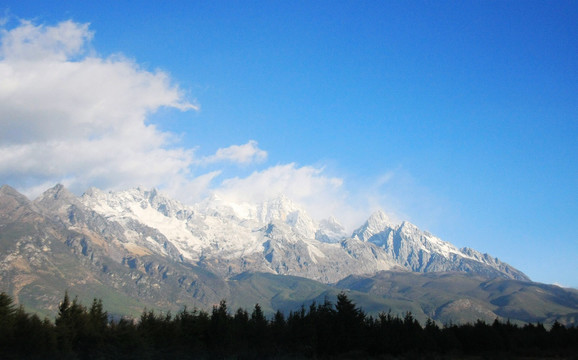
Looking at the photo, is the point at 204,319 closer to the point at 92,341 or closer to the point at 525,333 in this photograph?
the point at 92,341

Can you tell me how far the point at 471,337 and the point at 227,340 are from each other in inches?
1721

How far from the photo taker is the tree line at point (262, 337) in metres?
52.4

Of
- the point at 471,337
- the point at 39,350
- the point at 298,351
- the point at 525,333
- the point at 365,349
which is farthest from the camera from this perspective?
the point at 525,333

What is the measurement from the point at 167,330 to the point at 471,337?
53.3 meters

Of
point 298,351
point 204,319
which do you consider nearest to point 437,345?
point 298,351

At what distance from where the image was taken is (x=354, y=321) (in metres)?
71.2

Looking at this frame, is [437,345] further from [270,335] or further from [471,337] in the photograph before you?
[270,335]

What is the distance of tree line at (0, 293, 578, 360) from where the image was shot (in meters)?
52.4

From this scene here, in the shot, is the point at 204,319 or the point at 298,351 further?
the point at 204,319

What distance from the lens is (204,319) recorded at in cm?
8262

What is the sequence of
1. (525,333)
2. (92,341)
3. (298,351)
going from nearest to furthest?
1. (92,341)
2. (298,351)
3. (525,333)

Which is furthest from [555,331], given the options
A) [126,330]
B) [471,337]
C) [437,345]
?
[126,330]

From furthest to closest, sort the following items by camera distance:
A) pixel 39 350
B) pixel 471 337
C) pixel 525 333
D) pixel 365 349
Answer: pixel 525 333, pixel 471 337, pixel 365 349, pixel 39 350

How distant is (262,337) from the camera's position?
79750 mm
